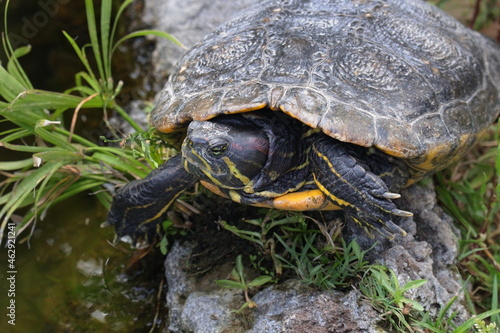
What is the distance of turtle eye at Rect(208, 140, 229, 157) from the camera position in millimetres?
2230

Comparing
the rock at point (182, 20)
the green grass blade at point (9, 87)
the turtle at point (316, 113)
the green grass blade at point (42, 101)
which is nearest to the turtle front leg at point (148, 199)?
the turtle at point (316, 113)

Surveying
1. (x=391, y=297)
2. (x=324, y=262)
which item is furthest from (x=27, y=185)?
(x=391, y=297)

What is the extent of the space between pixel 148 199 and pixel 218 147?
2.22 feet

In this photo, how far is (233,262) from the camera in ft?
9.00

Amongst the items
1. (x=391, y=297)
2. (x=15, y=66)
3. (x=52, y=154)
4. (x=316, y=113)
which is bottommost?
(x=391, y=297)

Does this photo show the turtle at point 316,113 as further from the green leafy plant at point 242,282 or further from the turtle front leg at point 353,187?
the green leafy plant at point 242,282

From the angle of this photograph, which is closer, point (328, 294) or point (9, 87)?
point (328, 294)

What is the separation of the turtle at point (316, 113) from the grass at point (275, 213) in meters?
0.23

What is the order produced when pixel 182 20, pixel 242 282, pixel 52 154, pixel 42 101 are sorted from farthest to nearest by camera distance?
pixel 182 20, pixel 42 101, pixel 52 154, pixel 242 282

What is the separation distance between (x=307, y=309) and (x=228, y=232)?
811 millimetres

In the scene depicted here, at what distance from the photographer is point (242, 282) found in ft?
8.02

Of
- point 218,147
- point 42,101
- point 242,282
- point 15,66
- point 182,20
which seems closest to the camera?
point 218,147

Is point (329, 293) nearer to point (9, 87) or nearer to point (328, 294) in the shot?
point (328, 294)

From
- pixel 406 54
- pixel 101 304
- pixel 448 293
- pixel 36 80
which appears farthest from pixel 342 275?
pixel 36 80
